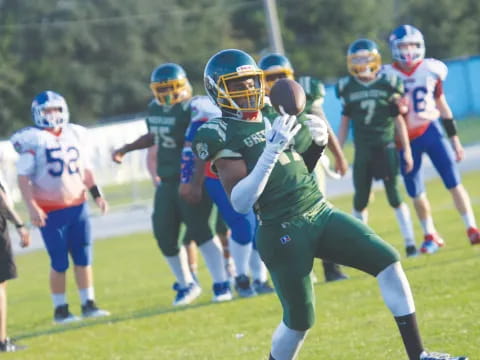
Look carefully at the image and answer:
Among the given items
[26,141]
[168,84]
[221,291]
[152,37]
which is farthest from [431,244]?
[152,37]

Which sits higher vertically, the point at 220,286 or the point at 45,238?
the point at 45,238

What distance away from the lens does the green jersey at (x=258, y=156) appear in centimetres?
500

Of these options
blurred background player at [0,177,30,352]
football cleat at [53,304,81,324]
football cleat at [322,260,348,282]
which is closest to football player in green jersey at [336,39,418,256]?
football cleat at [322,260,348,282]

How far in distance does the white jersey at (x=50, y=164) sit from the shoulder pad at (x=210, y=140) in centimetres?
397

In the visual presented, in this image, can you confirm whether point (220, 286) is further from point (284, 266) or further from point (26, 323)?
point (284, 266)

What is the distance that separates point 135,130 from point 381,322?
2111 cm

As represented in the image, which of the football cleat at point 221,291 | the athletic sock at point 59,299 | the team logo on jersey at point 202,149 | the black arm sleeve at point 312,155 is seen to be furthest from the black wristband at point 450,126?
the team logo on jersey at point 202,149

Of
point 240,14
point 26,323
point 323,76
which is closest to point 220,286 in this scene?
point 26,323

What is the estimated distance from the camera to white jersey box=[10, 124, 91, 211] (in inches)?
343

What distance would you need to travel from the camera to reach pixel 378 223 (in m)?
13.2

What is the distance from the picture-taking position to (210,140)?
4977 mm

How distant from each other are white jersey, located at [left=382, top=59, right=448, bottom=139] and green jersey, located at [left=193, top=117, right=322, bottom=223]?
4.67m

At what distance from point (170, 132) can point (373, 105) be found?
6.29 ft

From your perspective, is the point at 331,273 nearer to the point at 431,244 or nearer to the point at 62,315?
the point at 431,244
